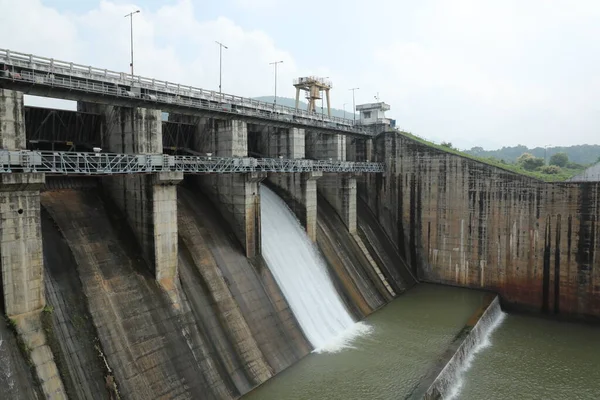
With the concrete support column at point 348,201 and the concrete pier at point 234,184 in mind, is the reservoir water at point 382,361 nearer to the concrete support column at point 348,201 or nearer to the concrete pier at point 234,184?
the concrete pier at point 234,184

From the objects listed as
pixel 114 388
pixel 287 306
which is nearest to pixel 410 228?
pixel 287 306

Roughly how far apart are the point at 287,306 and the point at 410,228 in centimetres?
1949

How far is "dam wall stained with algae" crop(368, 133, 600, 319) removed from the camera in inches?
1321

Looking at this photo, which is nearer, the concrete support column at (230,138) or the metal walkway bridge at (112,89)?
the metal walkway bridge at (112,89)

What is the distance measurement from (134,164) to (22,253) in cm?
629

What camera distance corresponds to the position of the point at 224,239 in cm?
2730

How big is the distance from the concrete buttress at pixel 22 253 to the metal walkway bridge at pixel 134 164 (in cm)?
56

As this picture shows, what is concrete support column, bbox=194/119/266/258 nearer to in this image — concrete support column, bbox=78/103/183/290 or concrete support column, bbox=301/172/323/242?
concrete support column, bbox=78/103/183/290

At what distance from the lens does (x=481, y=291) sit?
37875 mm

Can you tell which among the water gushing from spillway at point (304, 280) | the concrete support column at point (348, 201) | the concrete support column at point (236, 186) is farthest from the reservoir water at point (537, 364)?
the concrete support column at point (236, 186)

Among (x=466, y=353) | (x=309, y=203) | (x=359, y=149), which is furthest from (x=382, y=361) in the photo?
(x=359, y=149)

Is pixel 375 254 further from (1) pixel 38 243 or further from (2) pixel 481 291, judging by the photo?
(1) pixel 38 243

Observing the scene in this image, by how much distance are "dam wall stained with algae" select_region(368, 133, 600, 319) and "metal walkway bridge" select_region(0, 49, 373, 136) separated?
52.0ft

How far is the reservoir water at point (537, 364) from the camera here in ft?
74.3
